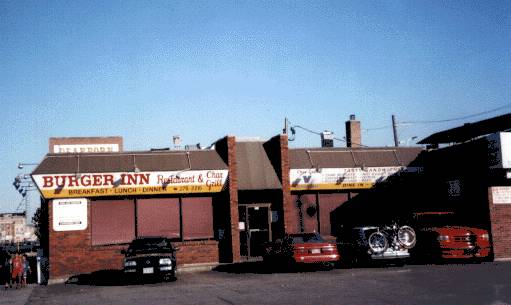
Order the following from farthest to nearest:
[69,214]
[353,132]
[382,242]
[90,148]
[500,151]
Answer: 1. [90,148]
2. [353,132]
3. [69,214]
4. [500,151]
5. [382,242]

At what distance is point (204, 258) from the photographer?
23734 millimetres

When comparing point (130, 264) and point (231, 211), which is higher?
point (231, 211)

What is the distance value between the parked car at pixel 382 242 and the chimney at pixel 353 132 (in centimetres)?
1685

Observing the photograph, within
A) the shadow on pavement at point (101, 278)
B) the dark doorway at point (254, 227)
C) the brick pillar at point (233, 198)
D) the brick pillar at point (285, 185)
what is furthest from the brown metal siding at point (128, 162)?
the shadow on pavement at point (101, 278)

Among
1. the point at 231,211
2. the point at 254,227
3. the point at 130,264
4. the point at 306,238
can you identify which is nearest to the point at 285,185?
the point at 254,227

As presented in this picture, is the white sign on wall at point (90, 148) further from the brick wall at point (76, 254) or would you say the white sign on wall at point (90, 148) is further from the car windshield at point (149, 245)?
the car windshield at point (149, 245)

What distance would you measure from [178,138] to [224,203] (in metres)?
9.68

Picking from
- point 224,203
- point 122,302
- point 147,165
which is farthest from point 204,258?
point 122,302

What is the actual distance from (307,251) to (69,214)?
10.3m

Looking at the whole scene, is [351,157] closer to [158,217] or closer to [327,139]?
[327,139]

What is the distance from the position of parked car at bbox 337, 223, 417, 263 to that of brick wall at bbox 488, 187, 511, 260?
13.1ft

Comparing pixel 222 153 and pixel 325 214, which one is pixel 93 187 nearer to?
pixel 222 153

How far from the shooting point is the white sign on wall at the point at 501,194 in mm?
21859

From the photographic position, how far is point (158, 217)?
24016 mm
